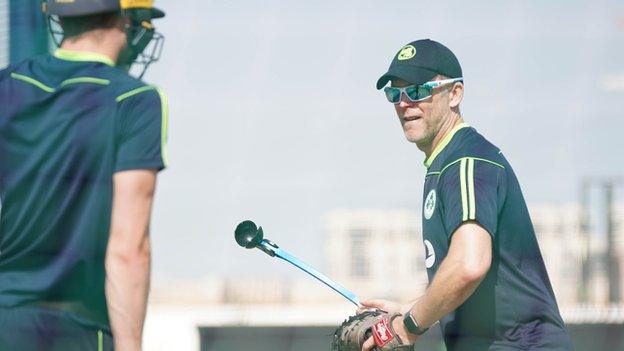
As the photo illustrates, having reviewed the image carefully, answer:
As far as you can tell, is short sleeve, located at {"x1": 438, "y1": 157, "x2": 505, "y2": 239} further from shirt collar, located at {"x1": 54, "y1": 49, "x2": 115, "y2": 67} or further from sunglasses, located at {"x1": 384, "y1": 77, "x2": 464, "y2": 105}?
shirt collar, located at {"x1": 54, "y1": 49, "x2": 115, "y2": 67}

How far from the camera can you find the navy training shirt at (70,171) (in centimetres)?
254

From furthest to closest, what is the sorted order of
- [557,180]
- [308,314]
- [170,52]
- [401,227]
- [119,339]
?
[308,314] < [401,227] < [557,180] < [170,52] < [119,339]

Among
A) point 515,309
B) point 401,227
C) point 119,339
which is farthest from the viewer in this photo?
point 401,227

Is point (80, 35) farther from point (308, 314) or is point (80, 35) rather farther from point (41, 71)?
point (308, 314)

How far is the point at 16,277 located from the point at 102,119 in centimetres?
34

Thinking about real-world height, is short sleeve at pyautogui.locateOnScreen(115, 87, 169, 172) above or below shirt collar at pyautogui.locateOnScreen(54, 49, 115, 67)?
below

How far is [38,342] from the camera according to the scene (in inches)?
101

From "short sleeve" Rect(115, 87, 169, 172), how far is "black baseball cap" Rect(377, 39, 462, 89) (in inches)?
43.7

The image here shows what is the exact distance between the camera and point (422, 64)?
3.56 meters

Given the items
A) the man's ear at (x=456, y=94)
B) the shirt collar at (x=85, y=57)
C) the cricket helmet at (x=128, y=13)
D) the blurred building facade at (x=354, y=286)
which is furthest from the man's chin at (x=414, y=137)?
the blurred building facade at (x=354, y=286)

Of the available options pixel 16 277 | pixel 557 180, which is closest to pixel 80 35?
pixel 16 277

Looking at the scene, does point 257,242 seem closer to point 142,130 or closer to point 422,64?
point 422,64

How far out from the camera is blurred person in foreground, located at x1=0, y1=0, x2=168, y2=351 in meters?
2.51

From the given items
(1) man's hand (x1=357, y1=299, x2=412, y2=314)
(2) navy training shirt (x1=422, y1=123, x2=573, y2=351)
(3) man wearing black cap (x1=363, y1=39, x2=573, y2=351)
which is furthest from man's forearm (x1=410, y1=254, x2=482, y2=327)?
(1) man's hand (x1=357, y1=299, x2=412, y2=314)
